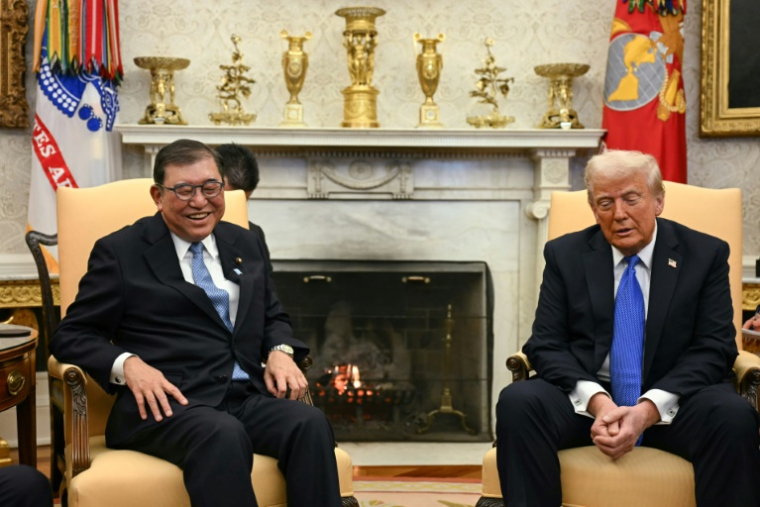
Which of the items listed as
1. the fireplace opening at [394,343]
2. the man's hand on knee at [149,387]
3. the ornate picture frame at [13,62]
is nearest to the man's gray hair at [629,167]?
the man's hand on knee at [149,387]

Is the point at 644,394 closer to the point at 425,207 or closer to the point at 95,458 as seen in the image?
the point at 95,458

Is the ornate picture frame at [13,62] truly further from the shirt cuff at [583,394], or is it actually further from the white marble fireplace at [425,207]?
the shirt cuff at [583,394]

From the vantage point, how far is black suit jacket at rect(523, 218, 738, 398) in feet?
8.71

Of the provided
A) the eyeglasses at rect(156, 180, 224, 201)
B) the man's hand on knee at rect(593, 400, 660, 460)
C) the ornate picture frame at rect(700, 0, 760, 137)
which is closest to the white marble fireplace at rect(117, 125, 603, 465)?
the ornate picture frame at rect(700, 0, 760, 137)

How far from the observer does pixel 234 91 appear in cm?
477

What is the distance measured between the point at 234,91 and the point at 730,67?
2.52 meters

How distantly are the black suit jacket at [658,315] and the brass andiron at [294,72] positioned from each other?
2.26 m

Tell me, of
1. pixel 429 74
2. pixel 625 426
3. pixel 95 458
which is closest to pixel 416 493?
pixel 625 426

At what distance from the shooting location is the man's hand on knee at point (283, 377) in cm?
270

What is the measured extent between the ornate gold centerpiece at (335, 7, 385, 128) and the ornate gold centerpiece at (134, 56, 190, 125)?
31.5 inches

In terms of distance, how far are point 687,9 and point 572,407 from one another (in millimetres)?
3106

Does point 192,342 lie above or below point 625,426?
above

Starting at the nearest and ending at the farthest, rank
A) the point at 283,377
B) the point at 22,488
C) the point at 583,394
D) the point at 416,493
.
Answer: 1. the point at 22,488
2. the point at 583,394
3. the point at 283,377
4. the point at 416,493

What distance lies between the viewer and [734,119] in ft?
16.1
